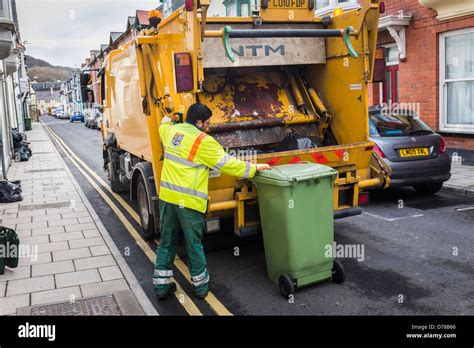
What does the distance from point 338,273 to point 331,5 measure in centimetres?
1098

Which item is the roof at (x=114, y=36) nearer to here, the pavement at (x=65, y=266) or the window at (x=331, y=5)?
the window at (x=331, y=5)

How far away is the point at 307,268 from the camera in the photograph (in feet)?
14.8

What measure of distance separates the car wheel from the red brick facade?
3253 mm

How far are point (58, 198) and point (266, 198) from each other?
603cm

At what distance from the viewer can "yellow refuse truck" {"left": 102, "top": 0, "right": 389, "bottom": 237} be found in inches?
202

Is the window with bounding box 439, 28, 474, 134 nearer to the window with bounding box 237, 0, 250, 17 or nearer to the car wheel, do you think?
the car wheel

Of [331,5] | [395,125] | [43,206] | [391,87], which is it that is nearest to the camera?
[395,125]

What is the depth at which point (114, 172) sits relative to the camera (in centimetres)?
957

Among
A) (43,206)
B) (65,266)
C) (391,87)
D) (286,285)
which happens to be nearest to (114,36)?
(391,87)

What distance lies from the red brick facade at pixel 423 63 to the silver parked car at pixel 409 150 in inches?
145

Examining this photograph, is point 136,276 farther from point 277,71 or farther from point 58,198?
point 58,198

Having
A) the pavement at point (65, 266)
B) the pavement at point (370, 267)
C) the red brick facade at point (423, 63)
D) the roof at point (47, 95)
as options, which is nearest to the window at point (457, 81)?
the red brick facade at point (423, 63)

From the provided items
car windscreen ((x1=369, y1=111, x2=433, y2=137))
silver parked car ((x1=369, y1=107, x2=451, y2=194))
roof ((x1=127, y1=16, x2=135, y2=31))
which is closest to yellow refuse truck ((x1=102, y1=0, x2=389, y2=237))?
silver parked car ((x1=369, y1=107, x2=451, y2=194))

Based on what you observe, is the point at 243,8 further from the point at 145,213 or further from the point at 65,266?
the point at 65,266
